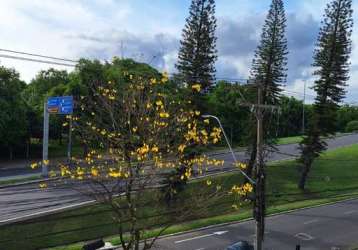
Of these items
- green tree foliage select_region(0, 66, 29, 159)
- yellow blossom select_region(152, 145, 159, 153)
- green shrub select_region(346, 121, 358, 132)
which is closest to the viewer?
yellow blossom select_region(152, 145, 159, 153)

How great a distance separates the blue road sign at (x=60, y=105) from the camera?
46406 millimetres

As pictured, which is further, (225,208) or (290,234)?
(225,208)

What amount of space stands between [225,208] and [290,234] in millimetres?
7741

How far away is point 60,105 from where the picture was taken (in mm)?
47062

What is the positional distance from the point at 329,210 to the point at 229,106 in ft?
157

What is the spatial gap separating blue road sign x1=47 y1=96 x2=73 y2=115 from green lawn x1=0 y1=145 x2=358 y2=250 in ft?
41.0

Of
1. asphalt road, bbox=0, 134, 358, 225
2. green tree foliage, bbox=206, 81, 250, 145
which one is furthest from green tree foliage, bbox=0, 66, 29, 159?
green tree foliage, bbox=206, 81, 250, 145

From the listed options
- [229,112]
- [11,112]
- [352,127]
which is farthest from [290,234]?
[352,127]

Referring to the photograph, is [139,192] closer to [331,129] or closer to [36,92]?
[331,129]

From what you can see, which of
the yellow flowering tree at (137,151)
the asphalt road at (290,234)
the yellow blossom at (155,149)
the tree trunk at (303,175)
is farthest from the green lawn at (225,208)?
the yellow blossom at (155,149)

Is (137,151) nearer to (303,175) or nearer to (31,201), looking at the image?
(31,201)

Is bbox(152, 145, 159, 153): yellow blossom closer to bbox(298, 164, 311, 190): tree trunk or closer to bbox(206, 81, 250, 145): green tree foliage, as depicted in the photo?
bbox(298, 164, 311, 190): tree trunk

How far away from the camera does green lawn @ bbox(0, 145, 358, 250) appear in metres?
29.5

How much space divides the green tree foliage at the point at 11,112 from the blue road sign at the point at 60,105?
10.7 meters
